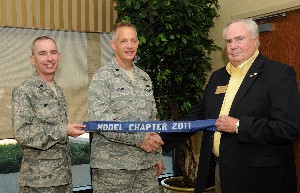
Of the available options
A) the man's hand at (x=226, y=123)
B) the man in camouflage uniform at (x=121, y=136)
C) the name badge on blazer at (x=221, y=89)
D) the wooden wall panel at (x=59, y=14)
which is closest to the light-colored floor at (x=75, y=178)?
the wooden wall panel at (x=59, y=14)

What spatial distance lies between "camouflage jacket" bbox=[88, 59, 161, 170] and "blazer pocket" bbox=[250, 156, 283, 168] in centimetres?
83

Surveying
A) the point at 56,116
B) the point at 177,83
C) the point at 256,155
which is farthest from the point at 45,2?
the point at 256,155

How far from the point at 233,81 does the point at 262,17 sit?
204 cm

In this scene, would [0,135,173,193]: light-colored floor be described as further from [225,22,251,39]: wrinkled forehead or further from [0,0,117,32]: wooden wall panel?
[225,22,251,39]: wrinkled forehead

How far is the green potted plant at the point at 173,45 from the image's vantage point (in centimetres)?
426

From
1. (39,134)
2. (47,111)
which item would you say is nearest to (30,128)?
(39,134)

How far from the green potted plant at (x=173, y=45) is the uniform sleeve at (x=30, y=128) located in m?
1.83

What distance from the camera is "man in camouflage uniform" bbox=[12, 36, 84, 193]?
256 centimetres

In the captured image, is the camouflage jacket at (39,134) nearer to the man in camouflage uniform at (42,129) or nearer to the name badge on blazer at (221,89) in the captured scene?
the man in camouflage uniform at (42,129)

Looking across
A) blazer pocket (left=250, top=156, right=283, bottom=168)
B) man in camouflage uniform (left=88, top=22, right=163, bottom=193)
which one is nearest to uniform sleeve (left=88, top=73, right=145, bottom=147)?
A: man in camouflage uniform (left=88, top=22, right=163, bottom=193)

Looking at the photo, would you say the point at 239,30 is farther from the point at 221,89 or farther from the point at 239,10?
the point at 239,10

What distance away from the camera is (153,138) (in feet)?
9.00

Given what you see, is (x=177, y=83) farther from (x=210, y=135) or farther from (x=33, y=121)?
(x=33, y=121)

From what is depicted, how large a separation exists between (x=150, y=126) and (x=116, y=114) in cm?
27
